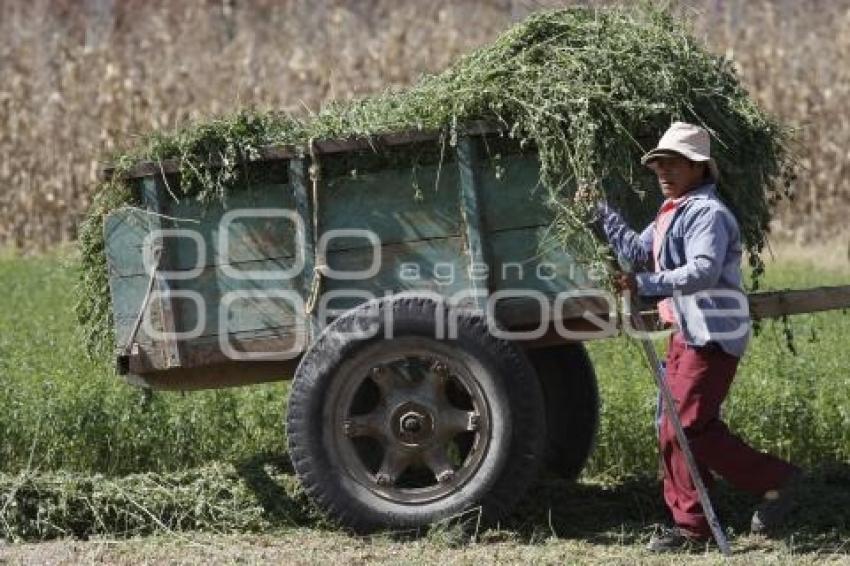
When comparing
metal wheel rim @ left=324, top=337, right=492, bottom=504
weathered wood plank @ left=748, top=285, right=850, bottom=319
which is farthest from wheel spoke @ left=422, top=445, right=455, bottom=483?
weathered wood plank @ left=748, top=285, right=850, bottom=319

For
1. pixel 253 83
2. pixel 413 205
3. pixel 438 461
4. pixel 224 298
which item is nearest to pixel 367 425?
pixel 438 461

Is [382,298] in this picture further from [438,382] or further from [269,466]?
[269,466]

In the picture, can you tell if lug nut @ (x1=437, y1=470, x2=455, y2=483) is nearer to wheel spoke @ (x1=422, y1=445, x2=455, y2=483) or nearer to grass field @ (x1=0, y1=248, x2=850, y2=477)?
wheel spoke @ (x1=422, y1=445, x2=455, y2=483)

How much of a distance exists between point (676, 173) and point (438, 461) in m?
1.50

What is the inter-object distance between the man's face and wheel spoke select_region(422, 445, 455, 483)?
1.37 meters

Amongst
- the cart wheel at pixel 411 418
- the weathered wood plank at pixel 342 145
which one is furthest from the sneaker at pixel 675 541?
the weathered wood plank at pixel 342 145

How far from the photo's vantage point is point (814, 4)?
73.2 ft

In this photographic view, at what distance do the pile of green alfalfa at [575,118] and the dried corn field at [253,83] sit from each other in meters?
9.67

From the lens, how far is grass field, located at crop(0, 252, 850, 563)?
21.5ft

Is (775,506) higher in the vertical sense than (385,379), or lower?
lower

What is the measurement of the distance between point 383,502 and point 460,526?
34 centimetres

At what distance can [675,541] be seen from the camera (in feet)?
21.2

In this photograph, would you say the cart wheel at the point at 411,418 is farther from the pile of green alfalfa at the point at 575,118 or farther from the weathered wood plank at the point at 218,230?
the pile of green alfalfa at the point at 575,118

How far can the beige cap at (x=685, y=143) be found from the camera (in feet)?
20.2
